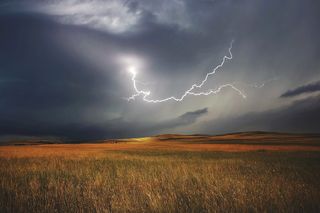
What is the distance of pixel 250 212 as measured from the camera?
4906 millimetres

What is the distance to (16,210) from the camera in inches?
202

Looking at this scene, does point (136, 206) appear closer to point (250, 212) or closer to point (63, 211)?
point (63, 211)

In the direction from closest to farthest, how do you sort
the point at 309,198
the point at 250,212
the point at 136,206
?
1. the point at 250,212
2. the point at 136,206
3. the point at 309,198

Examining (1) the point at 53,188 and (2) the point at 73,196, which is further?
(1) the point at 53,188

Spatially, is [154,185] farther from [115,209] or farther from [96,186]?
[115,209]

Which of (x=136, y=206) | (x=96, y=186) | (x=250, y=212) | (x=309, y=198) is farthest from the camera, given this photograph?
(x=96, y=186)

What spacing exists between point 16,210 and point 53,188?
8.13ft

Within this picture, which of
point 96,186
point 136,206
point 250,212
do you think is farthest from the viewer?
point 96,186

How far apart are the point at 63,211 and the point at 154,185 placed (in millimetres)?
3201

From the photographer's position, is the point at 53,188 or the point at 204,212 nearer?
the point at 204,212

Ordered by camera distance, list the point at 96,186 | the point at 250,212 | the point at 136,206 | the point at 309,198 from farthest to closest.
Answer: the point at 96,186, the point at 309,198, the point at 136,206, the point at 250,212

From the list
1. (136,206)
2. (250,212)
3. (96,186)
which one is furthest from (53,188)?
(250,212)

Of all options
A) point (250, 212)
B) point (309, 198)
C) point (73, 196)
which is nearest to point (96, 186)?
point (73, 196)

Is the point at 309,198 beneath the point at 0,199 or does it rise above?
beneath
